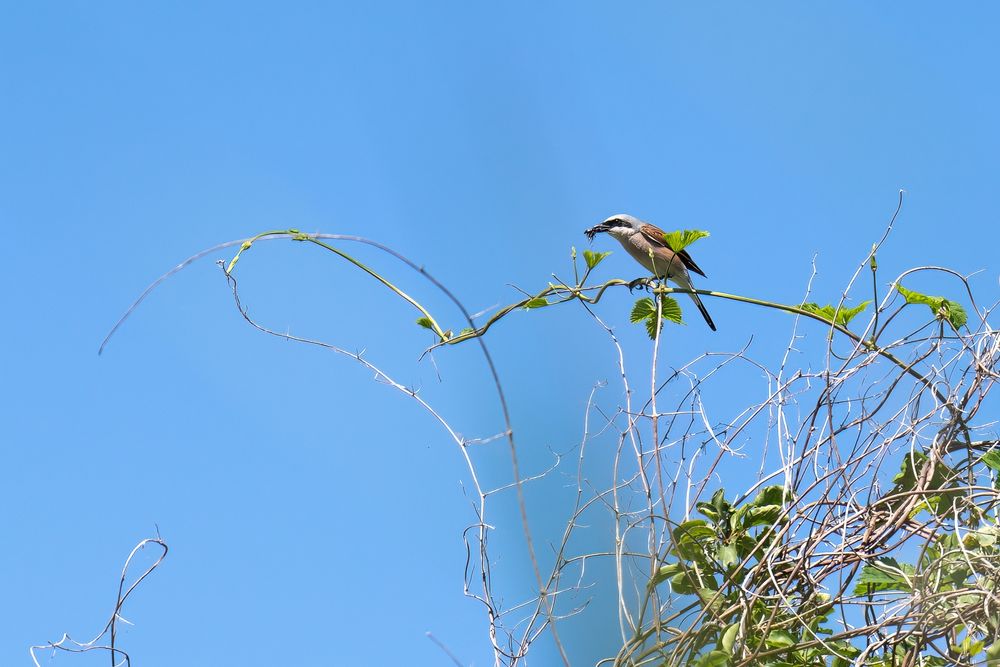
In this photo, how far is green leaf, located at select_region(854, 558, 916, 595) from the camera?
189 centimetres

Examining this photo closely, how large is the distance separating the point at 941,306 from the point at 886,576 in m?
0.65

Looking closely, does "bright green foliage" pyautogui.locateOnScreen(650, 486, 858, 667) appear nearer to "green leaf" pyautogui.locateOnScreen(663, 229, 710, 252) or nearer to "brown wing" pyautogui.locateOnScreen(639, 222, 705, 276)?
"green leaf" pyautogui.locateOnScreen(663, 229, 710, 252)

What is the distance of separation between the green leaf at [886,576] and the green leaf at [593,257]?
86cm

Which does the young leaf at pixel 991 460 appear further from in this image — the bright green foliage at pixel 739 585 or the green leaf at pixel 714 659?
the green leaf at pixel 714 659

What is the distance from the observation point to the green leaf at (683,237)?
7.79ft

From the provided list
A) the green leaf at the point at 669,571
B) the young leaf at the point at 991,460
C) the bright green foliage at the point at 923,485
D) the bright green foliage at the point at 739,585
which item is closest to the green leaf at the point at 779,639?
the bright green foliage at the point at 739,585

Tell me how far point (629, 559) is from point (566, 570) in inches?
6.1

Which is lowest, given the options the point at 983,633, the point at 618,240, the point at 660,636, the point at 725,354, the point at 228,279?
the point at 983,633

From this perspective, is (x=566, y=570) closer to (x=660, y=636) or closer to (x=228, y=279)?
(x=660, y=636)

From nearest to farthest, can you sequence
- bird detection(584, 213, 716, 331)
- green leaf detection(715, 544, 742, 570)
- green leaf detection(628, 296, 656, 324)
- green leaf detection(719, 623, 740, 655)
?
1. green leaf detection(719, 623, 740, 655)
2. green leaf detection(715, 544, 742, 570)
3. green leaf detection(628, 296, 656, 324)
4. bird detection(584, 213, 716, 331)

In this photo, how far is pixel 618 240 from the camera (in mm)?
4363

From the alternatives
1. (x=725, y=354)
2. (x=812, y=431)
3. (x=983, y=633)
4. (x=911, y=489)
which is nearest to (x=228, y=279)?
(x=725, y=354)

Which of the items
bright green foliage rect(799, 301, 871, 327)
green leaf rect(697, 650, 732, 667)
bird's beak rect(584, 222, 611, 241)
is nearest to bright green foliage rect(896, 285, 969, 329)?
bright green foliage rect(799, 301, 871, 327)

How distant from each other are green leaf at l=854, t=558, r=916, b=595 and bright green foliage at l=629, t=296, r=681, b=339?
29.7 inches
